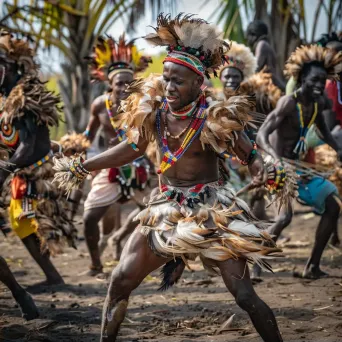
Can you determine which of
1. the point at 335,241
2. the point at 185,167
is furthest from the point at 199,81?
the point at 335,241

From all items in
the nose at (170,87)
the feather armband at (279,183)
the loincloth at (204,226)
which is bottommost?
the loincloth at (204,226)

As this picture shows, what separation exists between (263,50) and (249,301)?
614cm

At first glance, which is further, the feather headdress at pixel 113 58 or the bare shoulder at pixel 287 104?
the feather headdress at pixel 113 58

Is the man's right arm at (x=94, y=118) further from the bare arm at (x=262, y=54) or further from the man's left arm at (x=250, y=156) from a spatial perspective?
the man's left arm at (x=250, y=156)

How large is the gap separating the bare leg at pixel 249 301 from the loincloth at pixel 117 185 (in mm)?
3368

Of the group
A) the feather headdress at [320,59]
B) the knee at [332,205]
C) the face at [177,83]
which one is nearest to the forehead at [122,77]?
the feather headdress at [320,59]

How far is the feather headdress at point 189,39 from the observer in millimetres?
4199

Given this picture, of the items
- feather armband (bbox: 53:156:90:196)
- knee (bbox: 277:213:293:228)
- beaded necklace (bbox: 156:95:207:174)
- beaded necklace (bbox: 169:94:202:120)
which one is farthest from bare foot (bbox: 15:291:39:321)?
knee (bbox: 277:213:293:228)

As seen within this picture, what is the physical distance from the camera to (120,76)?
7215mm

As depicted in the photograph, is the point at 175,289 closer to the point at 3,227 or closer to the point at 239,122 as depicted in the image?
the point at 3,227

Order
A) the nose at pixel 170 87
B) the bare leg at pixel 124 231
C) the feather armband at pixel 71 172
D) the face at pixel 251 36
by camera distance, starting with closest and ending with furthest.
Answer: the nose at pixel 170 87
the feather armband at pixel 71 172
the bare leg at pixel 124 231
the face at pixel 251 36

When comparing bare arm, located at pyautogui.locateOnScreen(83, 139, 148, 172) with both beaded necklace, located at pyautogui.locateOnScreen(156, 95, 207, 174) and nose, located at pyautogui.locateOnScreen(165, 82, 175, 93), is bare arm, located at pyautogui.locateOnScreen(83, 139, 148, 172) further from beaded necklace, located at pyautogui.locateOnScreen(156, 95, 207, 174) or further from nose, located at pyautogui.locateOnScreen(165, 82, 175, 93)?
nose, located at pyautogui.locateOnScreen(165, 82, 175, 93)

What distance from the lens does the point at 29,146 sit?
19.7 ft

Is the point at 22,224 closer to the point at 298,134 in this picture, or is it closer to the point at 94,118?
the point at 94,118
